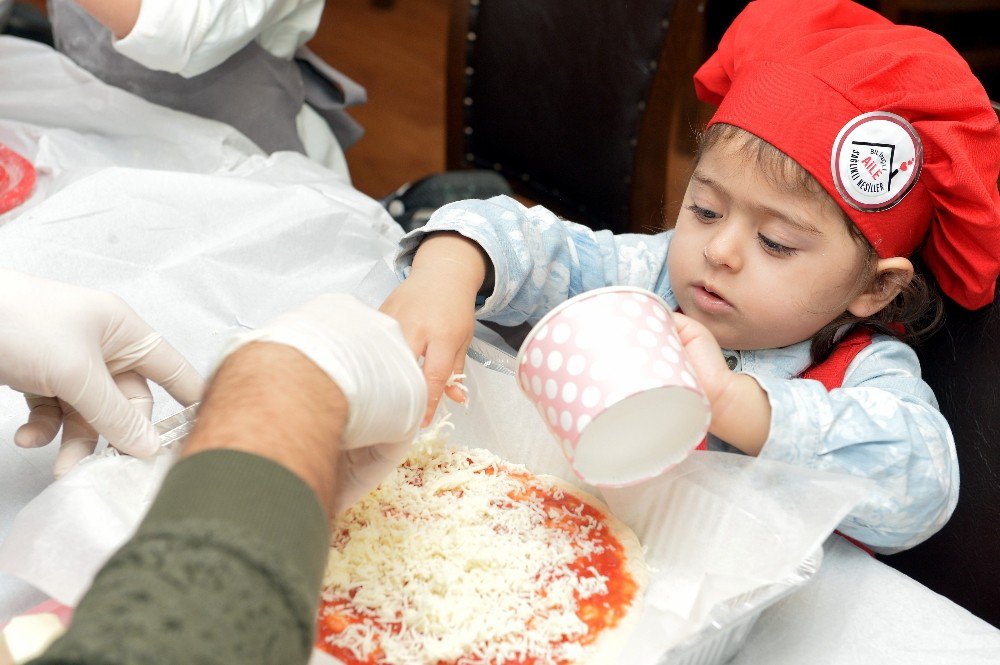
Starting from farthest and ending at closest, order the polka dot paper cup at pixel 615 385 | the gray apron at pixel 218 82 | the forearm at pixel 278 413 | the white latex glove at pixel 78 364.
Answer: the gray apron at pixel 218 82, the white latex glove at pixel 78 364, the polka dot paper cup at pixel 615 385, the forearm at pixel 278 413

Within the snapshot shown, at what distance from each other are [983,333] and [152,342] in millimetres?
938

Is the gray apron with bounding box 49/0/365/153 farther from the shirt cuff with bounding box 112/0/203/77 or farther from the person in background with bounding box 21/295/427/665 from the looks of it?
the person in background with bounding box 21/295/427/665

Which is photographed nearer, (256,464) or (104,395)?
(256,464)

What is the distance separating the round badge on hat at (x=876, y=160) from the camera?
1022 millimetres

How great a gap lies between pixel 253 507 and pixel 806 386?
2.16 feet

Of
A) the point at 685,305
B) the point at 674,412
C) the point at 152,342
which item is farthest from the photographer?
the point at 685,305

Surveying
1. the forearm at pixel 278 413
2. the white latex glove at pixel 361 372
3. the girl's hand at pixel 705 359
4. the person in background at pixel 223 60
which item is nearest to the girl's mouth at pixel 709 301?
the girl's hand at pixel 705 359

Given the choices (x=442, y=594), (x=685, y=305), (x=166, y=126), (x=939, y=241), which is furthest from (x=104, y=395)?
(x=939, y=241)

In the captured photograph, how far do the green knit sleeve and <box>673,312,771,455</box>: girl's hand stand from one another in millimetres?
503

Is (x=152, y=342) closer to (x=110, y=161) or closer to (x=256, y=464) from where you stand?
(x=256, y=464)

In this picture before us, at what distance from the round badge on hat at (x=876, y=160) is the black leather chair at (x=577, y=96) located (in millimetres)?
591

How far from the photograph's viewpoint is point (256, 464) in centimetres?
63

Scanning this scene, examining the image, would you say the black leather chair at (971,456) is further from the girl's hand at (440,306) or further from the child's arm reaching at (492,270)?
the girl's hand at (440,306)

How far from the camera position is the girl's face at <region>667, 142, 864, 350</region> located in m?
1.09
